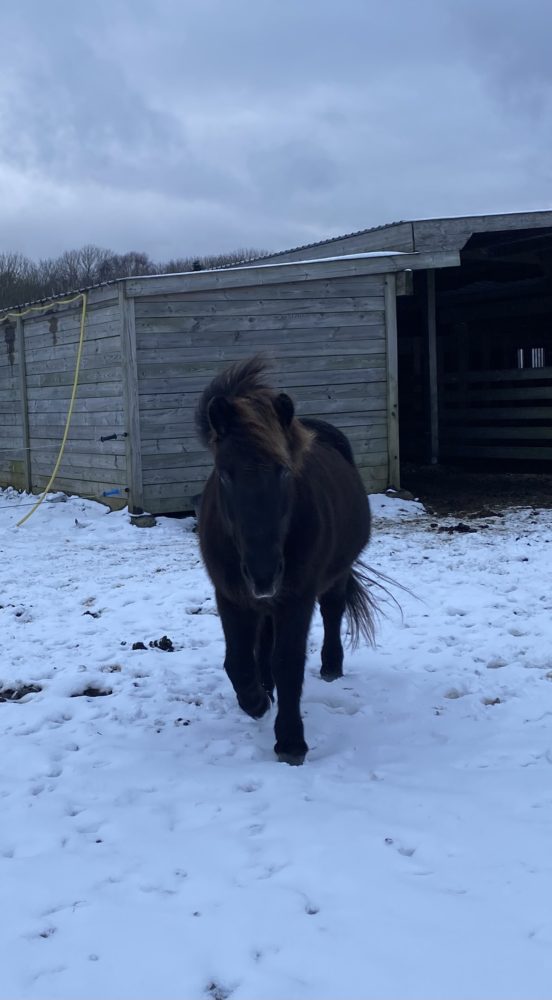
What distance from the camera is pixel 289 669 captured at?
3.75m

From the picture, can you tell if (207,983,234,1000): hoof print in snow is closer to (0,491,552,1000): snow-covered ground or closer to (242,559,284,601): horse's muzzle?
(0,491,552,1000): snow-covered ground

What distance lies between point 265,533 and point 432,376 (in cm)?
1181

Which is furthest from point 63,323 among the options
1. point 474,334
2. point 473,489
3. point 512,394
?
point 474,334

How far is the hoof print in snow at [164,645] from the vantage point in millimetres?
5223

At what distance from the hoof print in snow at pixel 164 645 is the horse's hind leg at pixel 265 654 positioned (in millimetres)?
905

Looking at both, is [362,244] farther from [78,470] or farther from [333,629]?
[333,629]

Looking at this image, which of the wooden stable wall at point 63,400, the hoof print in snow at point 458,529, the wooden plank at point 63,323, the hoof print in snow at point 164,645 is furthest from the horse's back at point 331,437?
the wooden plank at point 63,323

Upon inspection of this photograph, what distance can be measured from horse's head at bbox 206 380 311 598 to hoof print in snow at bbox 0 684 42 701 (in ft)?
5.61

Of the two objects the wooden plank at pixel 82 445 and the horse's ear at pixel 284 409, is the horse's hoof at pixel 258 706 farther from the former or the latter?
the wooden plank at pixel 82 445

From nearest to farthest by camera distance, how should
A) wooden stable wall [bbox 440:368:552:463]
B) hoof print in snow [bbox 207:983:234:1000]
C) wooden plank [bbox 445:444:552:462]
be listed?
hoof print in snow [bbox 207:983:234:1000] < wooden stable wall [bbox 440:368:552:463] < wooden plank [bbox 445:444:552:462]

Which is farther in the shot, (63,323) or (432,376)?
(432,376)

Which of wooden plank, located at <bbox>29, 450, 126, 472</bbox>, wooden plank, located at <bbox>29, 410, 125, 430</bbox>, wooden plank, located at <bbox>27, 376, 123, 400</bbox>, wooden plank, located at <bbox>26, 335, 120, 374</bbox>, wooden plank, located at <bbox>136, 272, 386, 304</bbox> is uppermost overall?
wooden plank, located at <bbox>136, 272, 386, 304</bbox>

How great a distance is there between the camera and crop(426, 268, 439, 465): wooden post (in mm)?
14203

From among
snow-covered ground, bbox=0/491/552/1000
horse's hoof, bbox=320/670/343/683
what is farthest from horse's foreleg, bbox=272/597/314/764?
horse's hoof, bbox=320/670/343/683
